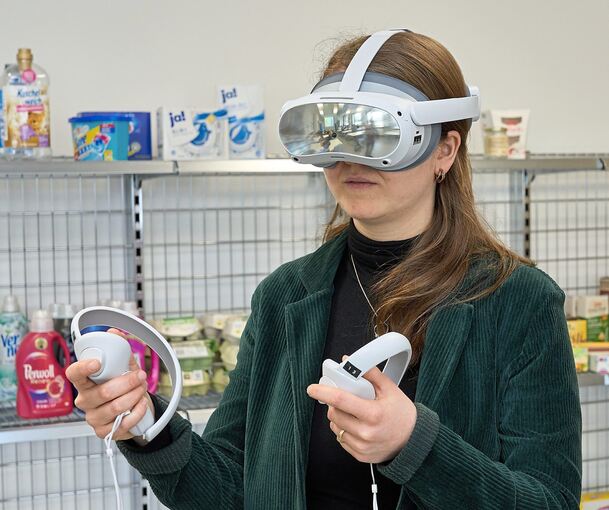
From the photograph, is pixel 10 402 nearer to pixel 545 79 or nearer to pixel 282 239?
pixel 282 239

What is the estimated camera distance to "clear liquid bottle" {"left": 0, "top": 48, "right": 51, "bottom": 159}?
2465mm

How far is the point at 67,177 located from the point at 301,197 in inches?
31.2

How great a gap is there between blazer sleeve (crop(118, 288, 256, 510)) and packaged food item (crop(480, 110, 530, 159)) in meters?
1.69

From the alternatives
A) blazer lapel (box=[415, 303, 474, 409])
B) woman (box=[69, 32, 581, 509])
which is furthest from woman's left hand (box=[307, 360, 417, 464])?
blazer lapel (box=[415, 303, 474, 409])

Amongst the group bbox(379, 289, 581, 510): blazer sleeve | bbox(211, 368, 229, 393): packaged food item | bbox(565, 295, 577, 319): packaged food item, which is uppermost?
bbox(379, 289, 581, 510): blazer sleeve

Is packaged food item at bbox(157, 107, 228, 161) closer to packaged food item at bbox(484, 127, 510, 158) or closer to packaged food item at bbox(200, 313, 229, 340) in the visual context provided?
packaged food item at bbox(200, 313, 229, 340)

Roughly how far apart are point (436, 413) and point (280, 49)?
2116 mm

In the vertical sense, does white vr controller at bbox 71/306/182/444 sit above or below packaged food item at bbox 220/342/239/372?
above

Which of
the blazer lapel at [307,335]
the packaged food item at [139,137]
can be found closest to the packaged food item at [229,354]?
the packaged food item at [139,137]

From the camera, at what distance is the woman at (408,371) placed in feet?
3.72

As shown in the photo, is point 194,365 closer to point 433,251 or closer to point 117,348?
point 433,251

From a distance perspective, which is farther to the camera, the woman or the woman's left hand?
the woman

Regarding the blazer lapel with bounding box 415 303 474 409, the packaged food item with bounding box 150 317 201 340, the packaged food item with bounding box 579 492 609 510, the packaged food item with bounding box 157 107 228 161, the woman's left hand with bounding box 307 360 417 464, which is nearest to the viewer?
the woman's left hand with bounding box 307 360 417 464

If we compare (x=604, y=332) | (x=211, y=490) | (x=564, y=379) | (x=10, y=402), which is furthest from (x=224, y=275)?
(x=564, y=379)
